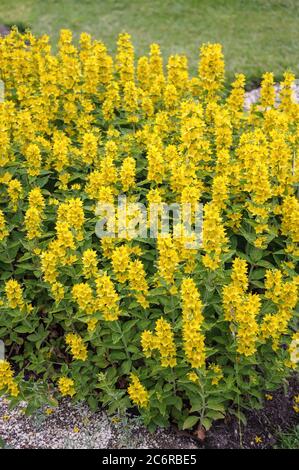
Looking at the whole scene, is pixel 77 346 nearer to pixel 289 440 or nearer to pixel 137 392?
pixel 137 392

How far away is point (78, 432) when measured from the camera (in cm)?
354

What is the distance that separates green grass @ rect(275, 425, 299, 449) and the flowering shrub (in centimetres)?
30

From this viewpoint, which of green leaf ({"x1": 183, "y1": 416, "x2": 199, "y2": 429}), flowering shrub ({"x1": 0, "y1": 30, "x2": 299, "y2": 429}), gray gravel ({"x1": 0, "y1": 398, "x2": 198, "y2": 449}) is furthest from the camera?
gray gravel ({"x1": 0, "y1": 398, "x2": 198, "y2": 449})

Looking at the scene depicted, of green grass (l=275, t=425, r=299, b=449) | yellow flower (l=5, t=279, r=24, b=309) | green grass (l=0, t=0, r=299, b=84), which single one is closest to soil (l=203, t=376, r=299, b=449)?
green grass (l=275, t=425, r=299, b=449)

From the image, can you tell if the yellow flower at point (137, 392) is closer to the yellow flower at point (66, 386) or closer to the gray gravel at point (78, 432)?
the gray gravel at point (78, 432)

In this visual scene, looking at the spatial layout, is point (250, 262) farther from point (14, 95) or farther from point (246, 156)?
point (14, 95)

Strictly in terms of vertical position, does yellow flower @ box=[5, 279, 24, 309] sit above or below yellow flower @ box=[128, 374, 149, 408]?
above

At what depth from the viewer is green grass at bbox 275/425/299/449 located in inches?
140

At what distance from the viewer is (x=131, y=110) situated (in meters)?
4.40

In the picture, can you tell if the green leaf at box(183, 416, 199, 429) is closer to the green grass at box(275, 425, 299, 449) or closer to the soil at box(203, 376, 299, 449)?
the soil at box(203, 376, 299, 449)

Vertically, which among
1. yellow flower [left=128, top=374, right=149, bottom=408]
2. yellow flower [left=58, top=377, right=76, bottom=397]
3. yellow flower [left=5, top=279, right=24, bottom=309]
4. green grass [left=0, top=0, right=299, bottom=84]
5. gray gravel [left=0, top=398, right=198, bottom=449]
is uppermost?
green grass [left=0, top=0, right=299, bottom=84]

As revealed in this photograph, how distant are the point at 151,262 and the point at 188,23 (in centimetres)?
676
